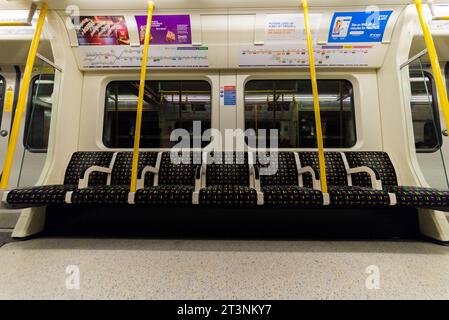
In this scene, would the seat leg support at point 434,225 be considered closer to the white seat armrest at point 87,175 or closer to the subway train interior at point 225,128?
the subway train interior at point 225,128

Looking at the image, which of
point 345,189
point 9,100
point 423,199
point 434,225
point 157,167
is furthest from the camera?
point 9,100

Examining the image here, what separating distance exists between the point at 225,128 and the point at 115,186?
149 centimetres

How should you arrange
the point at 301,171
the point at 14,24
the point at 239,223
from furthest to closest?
the point at 301,171, the point at 14,24, the point at 239,223

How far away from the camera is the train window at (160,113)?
9.47 ft

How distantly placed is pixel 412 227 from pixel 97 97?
407 cm

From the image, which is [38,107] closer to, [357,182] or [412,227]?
[357,182]

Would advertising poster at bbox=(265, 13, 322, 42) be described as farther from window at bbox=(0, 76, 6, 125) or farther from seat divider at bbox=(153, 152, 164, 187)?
window at bbox=(0, 76, 6, 125)

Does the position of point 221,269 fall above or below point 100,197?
below

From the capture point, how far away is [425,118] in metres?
2.75

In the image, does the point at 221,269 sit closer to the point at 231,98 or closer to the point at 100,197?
the point at 100,197

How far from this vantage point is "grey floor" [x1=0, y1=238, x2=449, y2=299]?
3.55ft

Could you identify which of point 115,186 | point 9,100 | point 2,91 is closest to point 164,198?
point 115,186

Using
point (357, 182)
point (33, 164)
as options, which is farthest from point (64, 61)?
point (357, 182)

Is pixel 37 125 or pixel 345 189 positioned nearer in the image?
pixel 345 189
